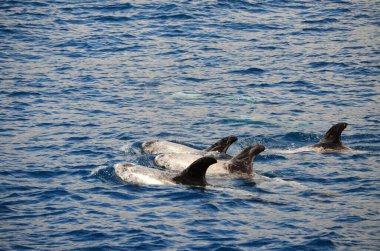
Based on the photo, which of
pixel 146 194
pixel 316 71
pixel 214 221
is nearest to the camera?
pixel 214 221

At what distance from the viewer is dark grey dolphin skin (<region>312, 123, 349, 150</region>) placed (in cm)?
2150

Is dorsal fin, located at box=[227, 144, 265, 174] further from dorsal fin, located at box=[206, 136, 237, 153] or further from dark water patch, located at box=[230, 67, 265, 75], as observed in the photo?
dark water patch, located at box=[230, 67, 265, 75]

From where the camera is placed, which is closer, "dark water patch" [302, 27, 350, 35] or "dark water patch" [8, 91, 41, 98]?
"dark water patch" [8, 91, 41, 98]

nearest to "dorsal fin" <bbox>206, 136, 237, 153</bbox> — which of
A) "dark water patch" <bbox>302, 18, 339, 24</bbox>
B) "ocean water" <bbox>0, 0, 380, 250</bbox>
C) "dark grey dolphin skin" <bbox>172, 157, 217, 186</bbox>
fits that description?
"ocean water" <bbox>0, 0, 380, 250</bbox>

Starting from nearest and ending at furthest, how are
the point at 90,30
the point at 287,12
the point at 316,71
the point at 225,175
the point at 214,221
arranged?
the point at 214,221 → the point at 225,175 → the point at 316,71 → the point at 90,30 → the point at 287,12

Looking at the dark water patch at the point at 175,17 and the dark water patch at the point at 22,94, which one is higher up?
the dark water patch at the point at 175,17

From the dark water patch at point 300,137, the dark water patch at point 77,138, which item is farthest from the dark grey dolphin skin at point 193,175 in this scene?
the dark water patch at point 300,137

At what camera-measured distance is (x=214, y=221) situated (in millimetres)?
16500

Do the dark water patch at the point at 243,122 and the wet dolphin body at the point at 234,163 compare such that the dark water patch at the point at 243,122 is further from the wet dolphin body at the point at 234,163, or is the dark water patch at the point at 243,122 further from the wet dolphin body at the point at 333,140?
the wet dolphin body at the point at 234,163

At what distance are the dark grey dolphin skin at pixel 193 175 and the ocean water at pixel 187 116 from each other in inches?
12.9

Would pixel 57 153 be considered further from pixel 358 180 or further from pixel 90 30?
pixel 90 30

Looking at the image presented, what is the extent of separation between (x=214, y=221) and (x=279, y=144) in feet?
21.8

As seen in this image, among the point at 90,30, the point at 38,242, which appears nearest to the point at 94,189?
the point at 38,242

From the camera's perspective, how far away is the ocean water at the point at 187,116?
1628 cm
